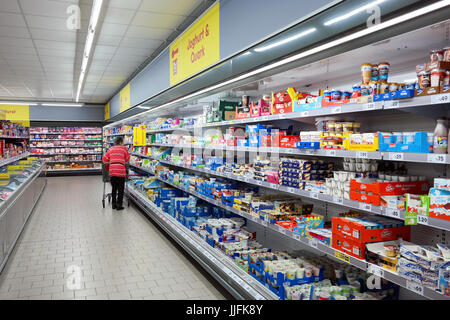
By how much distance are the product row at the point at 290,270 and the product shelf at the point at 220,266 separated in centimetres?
6

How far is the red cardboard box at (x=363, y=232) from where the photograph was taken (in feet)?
6.99

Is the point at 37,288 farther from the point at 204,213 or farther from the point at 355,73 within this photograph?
the point at 355,73

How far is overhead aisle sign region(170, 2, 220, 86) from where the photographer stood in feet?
13.1

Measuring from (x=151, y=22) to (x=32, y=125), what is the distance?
13.7 meters

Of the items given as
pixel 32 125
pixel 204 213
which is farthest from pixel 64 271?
pixel 32 125

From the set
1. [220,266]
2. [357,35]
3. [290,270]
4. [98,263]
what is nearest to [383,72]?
[357,35]

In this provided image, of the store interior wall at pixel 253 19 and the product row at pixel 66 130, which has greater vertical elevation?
the store interior wall at pixel 253 19

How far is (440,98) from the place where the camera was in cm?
169

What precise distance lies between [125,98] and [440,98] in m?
9.67

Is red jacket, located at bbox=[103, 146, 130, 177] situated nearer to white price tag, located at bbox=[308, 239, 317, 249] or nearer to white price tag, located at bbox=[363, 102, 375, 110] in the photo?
white price tag, located at bbox=[308, 239, 317, 249]

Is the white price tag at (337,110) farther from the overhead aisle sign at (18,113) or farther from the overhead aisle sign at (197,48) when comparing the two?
the overhead aisle sign at (18,113)

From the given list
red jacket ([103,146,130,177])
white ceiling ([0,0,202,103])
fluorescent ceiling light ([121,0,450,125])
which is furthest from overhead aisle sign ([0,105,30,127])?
fluorescent ceiling light ([121,0,450,125])

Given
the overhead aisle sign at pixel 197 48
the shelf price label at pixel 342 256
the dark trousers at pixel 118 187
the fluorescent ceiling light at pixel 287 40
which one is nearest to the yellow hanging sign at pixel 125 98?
the dark trousers at pixel 118 187
